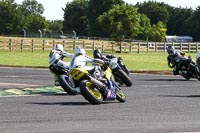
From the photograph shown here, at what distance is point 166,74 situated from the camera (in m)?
33.4

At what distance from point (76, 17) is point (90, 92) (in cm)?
15748

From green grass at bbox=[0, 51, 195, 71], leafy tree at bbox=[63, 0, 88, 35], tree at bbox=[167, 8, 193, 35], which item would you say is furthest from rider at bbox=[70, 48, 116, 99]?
leafy tree at bbox=[63, 0, 88, 35]

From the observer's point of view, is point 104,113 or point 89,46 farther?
point 89,46

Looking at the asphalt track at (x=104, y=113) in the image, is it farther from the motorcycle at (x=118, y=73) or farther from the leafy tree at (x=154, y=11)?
the leafy tree at (x=154, y=11)

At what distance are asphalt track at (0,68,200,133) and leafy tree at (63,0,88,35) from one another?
14357 centimetres

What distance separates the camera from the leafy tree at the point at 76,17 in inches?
6619

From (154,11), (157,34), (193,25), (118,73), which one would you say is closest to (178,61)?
(118,73)

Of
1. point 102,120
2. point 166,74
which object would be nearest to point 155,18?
point 166,74

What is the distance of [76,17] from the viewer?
6841 inches

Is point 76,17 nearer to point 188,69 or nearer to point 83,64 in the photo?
point 188,69

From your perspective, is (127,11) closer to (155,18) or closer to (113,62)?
(113,62)

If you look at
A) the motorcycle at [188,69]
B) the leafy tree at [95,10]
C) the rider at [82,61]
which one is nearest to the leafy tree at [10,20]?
the leafy tree at [95,10]

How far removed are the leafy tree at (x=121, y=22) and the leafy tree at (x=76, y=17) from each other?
78.8 metres

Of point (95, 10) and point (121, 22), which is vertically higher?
point (95, 10)
